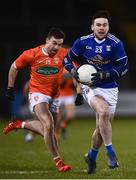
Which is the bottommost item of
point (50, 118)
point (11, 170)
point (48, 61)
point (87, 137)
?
point (87, 137)

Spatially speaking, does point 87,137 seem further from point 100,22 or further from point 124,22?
point 124,22

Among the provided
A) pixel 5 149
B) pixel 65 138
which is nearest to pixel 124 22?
pixel 65 138

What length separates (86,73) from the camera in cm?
990

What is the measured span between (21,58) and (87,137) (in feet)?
24.6

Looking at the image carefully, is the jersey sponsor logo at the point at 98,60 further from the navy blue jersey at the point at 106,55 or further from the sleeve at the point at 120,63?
the sleeve at the point at 120,63

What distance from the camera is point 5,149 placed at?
48.0 ft

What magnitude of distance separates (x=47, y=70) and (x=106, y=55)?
3.76 feet

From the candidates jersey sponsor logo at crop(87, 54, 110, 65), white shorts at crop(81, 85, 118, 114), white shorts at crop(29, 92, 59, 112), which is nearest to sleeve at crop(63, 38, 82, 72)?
jersey sponsor logo at crop(87, 54, 110, 65)

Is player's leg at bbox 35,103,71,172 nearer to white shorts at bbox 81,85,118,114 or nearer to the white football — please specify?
white shorts at bbox 81,85,118,114

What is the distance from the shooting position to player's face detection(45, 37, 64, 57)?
10.6 m

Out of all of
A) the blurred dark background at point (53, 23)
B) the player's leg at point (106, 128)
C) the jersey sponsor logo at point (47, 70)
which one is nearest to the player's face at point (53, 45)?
the jersey sponsor logo at point (47, 70)

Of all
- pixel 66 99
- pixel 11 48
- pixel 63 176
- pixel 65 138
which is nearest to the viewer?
pixel 63 176

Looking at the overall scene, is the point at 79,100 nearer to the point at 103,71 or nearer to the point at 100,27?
the point at 103,71

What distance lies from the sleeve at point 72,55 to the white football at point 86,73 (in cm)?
31
